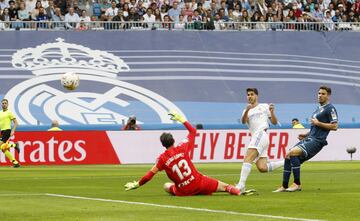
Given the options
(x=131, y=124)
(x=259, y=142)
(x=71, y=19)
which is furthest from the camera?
(x=71, y=19)

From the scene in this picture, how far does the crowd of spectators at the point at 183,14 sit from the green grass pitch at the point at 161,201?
1976 cm

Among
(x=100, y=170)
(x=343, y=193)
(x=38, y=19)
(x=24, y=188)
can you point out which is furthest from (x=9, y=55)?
(x=343, y=193)

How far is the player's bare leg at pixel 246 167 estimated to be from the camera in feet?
63.0

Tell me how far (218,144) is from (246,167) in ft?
64.4

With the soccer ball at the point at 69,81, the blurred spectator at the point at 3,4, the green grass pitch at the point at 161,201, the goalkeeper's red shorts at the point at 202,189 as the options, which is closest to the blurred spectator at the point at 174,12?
the blurred spectator at the point at 3,4

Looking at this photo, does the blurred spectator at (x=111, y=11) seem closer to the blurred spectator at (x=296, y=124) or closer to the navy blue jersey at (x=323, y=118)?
the blurred spectator at (x=296, y=124)

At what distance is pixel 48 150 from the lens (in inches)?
1457

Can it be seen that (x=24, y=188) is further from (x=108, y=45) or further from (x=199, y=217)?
(x=108, y=45)

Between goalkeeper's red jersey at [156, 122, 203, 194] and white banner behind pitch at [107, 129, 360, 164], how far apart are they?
1986 cm

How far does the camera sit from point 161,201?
1759 centimetres

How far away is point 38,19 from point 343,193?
28.1 meters

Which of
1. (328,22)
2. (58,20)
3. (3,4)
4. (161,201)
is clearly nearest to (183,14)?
(58,20)

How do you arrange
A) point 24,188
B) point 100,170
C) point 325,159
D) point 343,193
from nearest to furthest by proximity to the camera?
1. point 343,193
2. point 24,188
3. point 100,170
4. point 325,159

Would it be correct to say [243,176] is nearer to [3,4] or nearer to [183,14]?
[3,4]
